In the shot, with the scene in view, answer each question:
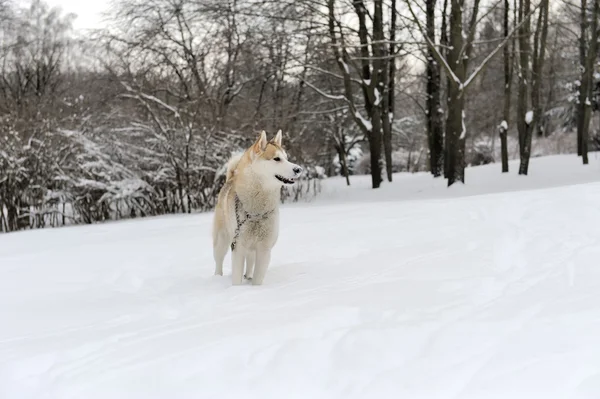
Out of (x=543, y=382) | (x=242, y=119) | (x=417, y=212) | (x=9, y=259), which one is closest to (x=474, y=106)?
(x=242, y=119)

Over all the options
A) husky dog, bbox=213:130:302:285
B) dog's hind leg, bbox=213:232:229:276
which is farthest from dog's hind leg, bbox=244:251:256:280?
dog's hind leg, bbox=213:232:229:276

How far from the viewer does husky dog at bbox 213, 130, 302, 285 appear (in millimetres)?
4844

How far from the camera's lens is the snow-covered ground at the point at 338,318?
8.96 ft

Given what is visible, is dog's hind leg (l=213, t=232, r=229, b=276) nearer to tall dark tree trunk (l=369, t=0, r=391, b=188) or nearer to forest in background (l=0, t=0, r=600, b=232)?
forest in background (l=0, t=0, r=600, b=232)

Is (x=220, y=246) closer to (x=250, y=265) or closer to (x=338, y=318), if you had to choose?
(x=250, y=265)

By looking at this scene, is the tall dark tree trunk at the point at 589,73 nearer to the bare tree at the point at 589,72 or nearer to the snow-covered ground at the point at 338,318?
the bare tree at the point at 589,72

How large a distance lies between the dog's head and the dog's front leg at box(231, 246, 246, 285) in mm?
766

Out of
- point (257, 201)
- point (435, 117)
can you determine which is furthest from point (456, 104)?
point (257, 201)

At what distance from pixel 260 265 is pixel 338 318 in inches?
65.3

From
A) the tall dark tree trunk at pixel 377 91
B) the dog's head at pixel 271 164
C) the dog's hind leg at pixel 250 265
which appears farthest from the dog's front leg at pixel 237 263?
the tall dark tree trunk at pixel 377 91

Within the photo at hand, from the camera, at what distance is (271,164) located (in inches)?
190

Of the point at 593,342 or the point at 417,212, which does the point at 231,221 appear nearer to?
the point at 593,342

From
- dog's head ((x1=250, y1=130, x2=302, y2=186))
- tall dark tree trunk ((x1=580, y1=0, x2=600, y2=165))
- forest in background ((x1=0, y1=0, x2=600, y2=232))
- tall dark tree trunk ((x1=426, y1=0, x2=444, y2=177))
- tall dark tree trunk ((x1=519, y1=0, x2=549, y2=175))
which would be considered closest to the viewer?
dog's head ((x1=250, y1=130, x2=302, y2=186))

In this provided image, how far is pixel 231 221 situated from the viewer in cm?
507
